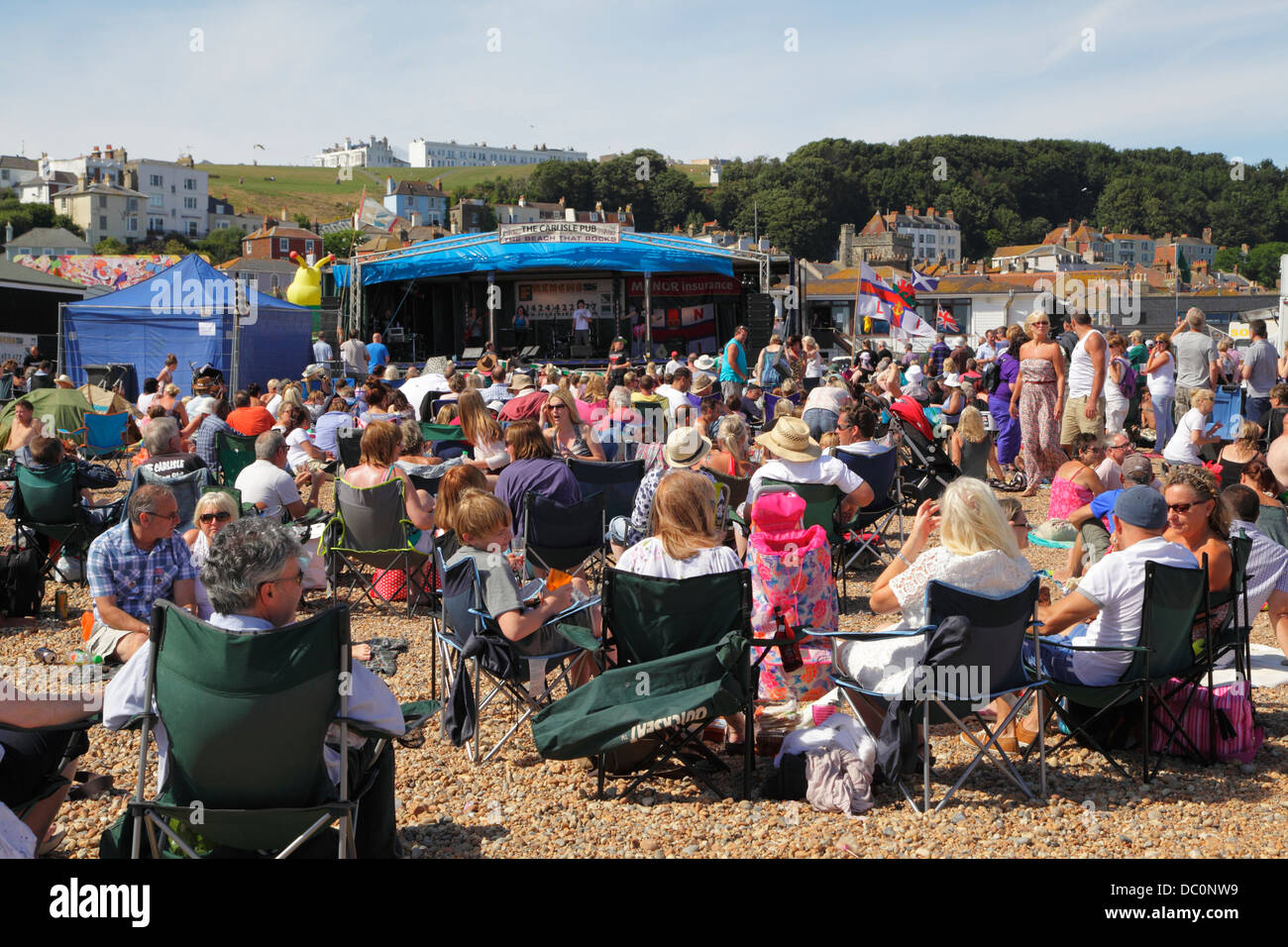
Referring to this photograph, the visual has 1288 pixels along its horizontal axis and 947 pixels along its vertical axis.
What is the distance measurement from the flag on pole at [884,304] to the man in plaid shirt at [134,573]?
15.1 metres

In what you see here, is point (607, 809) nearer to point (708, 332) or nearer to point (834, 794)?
point (834, 794)

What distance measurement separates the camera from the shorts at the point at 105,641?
4500mm

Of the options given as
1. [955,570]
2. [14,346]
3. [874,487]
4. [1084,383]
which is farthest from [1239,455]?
[14,346]

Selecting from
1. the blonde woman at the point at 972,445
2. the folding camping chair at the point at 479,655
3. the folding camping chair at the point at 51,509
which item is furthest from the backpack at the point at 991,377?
the folding camping chair at the point at 51,509

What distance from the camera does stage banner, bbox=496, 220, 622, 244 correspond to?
2044cm

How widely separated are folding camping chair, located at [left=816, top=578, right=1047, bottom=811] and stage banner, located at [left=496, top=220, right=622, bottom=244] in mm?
17242

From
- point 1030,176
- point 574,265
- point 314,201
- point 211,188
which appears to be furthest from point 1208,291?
point 211,188

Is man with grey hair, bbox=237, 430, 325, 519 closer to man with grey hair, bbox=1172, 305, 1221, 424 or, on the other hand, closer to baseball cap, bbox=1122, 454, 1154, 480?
baseball cap, bbox=1122, 454, 1154, 480

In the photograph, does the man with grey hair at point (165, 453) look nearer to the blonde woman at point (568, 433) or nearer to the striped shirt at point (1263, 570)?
the blonde woman at point (568, 433)

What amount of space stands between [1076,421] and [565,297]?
14.6 meters

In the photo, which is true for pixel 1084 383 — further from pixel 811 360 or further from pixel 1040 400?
pixel 811 360

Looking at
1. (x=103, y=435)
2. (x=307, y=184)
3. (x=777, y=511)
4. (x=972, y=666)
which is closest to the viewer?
(x=972, y=666)

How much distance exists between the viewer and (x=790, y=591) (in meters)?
4.66

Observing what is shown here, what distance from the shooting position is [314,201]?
5472 inches
